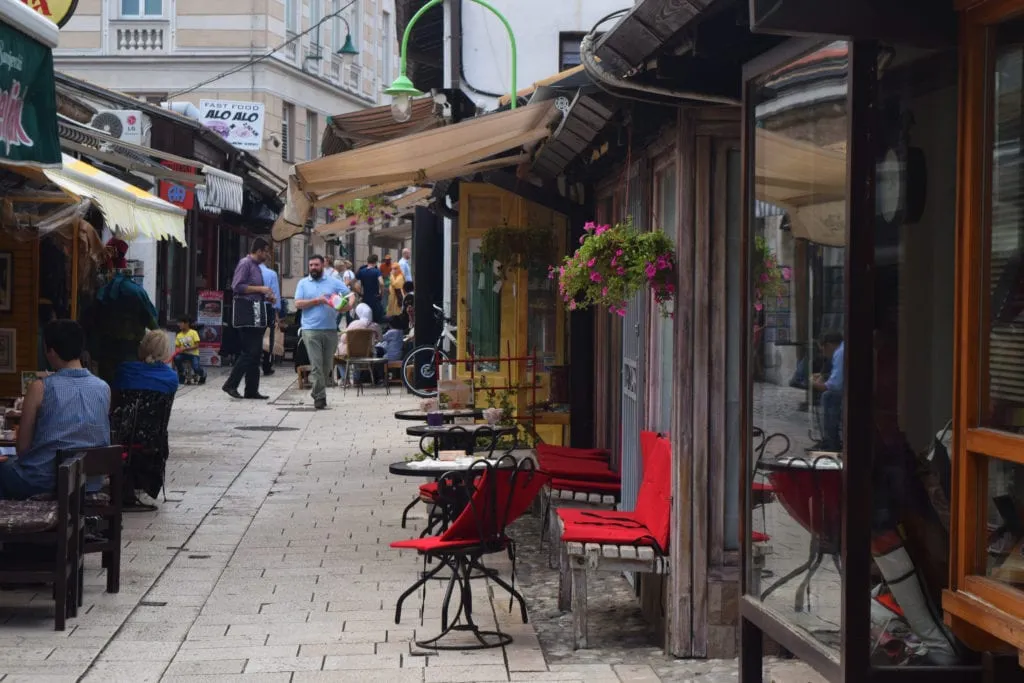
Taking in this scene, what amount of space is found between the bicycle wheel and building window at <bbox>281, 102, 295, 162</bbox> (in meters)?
20.0

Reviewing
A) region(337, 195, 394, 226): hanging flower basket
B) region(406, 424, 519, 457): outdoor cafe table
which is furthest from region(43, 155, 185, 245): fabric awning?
region(337, 195, 394, 226): hanging flower basket

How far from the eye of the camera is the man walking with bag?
63.9 ft

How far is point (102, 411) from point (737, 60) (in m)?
4.10

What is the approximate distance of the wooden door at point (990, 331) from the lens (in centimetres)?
410

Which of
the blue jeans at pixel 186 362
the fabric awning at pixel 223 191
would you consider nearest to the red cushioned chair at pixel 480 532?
the fabric awning at pixel 223 191

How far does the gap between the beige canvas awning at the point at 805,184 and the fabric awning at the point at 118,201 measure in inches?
245

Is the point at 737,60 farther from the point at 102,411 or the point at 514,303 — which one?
the point at 514,303

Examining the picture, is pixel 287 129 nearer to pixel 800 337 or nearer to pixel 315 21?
pixel 315 21

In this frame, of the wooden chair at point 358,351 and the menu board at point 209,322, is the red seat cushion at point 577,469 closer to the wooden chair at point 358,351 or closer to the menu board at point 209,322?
the wooden chair at point 358,351

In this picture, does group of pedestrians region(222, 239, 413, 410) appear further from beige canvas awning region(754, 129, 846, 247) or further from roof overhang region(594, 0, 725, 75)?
beige canvas awning region(754, 129, 846, 247)

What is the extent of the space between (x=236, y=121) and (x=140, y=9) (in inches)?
310

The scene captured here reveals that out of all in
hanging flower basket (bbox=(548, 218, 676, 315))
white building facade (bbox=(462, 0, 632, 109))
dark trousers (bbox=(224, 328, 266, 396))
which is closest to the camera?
hanging flower basket (bbox=(548, 218, 676, 315))

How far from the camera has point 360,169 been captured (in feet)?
32.7

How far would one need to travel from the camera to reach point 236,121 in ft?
103
